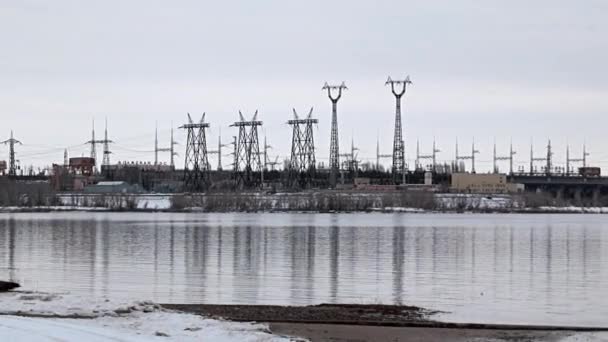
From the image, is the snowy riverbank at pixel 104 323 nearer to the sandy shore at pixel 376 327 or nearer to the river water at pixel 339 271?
the sandy shore at pixel 376 327

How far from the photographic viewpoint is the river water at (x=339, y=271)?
87.6 ft

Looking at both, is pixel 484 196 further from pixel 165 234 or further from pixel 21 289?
pixel 21 289

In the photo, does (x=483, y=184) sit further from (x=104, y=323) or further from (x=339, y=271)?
(x=104, y=323)

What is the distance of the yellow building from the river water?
4029 inches

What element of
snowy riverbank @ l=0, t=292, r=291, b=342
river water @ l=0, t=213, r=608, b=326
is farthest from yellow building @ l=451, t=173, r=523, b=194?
snowy riverbank @ l=0, t=292, r=291, b=342

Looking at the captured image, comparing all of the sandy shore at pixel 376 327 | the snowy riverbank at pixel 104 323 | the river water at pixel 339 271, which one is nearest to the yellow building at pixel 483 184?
the river water at pixel 339 271

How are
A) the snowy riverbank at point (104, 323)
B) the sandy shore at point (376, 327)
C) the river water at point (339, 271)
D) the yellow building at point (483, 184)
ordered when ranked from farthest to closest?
the yellow building at point (483, 184) < the river water at point (339, 271) < the sandy shore at point (376, 327) < the snowy riverbank at point (104, 323)

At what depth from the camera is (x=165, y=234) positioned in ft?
219

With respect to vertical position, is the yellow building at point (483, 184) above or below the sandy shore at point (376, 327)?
above

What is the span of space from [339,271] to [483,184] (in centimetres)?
13192

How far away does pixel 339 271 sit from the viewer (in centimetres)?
3644

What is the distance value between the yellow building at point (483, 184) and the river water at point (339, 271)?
102 meters

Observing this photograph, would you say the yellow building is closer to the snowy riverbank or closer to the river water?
the river water

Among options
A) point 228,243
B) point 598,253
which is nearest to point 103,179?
point 228,243
